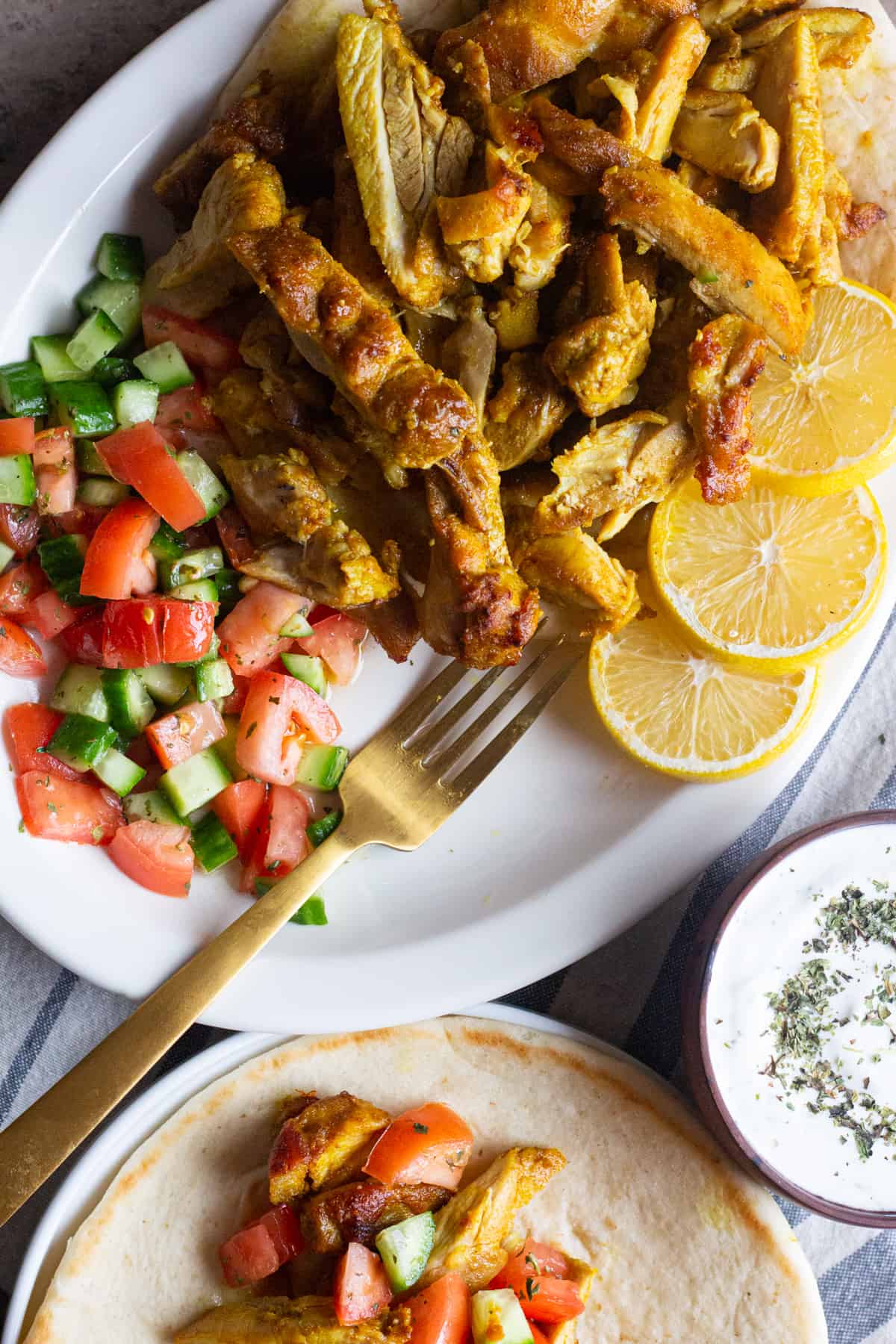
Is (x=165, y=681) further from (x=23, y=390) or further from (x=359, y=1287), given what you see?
(x=359, y=1287)

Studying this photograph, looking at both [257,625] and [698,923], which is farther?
[698,923]

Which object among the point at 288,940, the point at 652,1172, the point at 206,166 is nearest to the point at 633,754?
the point at 288,940

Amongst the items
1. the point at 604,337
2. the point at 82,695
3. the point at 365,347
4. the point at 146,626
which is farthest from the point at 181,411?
the point at 604,337

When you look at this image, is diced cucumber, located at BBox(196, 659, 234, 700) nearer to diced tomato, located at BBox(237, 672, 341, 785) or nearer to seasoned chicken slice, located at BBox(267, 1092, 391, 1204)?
diced tomato, located at BBox(237, 672, 341, 785)

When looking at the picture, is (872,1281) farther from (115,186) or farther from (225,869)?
(115,186)

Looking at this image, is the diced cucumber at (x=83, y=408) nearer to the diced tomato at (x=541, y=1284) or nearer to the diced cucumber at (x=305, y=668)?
the diced cucumber at (x=305, y=668)
